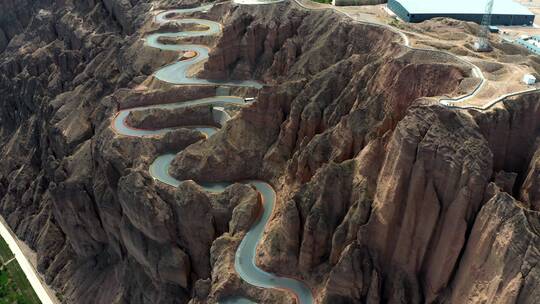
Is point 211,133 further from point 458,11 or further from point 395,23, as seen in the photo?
point 458,11

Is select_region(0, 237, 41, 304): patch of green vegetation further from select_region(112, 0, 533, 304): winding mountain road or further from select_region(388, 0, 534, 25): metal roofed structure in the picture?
select_region(388, 0, 534, 25): metal roofed structure

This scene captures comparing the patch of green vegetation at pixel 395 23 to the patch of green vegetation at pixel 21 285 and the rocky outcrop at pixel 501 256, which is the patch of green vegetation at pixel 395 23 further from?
the patch of green vegetation at pixel 21 285

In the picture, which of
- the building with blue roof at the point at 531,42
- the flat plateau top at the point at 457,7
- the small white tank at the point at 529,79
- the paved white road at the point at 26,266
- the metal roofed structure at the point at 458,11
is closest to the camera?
the small white tank at the point at 529,79

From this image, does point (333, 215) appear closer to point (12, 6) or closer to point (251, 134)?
point (251, 134)

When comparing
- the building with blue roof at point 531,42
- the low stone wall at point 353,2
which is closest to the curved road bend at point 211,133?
the low stone wall at point 353,2

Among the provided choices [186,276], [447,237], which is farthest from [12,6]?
[447,237]
